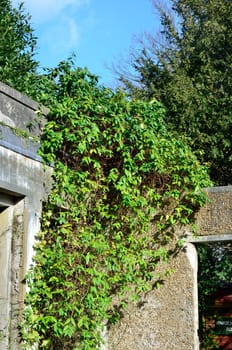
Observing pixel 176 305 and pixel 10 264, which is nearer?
pixel 10 264

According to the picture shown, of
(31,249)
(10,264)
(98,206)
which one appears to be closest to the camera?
(10,264)

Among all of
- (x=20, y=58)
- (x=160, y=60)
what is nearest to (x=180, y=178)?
(x=20, y=58)

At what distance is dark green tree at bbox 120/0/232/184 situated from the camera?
11039 millimetres

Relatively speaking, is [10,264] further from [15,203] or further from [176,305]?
[176,305]

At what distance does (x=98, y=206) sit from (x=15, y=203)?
112cm

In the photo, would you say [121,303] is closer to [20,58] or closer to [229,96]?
[20,58]

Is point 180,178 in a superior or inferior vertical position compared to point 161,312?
superior

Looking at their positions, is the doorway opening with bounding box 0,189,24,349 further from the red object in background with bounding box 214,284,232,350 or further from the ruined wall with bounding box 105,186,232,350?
the red object in background with bounding box 214,284,232,350

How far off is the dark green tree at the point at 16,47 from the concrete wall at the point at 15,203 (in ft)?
4.00

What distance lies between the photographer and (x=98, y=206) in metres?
6.25

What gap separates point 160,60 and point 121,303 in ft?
24.9

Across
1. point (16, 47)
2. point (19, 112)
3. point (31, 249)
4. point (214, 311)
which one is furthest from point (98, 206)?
point (214, 311)

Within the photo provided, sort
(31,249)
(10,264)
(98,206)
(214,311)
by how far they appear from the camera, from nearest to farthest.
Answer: (10,264), (31,249), (98,206), (214,311)

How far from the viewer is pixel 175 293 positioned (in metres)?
6.52
